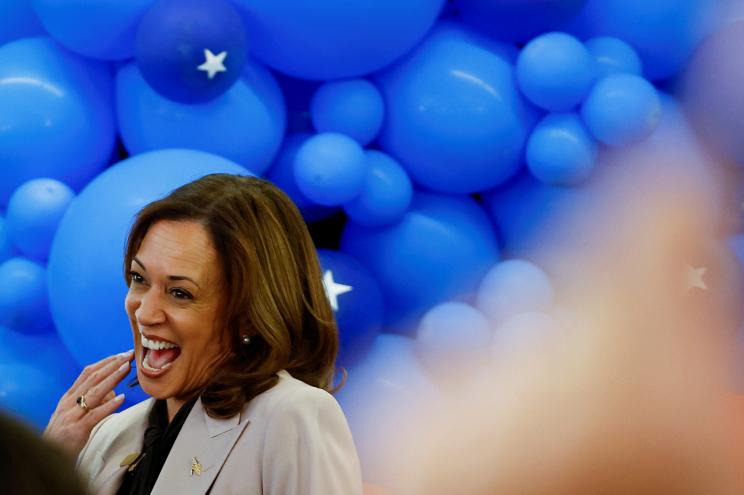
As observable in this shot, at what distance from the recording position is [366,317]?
363cm

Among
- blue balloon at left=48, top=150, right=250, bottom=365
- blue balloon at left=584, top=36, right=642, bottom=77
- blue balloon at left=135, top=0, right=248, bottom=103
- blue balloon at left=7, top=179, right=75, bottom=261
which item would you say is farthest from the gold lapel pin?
blue balloon at left=584, top=36, right=642, bottom=77

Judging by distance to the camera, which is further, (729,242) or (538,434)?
(729,242)

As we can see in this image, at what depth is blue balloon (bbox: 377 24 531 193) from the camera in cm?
369

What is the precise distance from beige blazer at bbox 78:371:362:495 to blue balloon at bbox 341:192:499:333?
2324mm

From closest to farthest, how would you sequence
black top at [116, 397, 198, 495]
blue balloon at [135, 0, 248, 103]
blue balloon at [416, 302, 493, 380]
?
black top at [116, 397, 198, 495] → blue balloon at [135, 0, 248, 103] → blue balloon at [416, 302, 493, 380]

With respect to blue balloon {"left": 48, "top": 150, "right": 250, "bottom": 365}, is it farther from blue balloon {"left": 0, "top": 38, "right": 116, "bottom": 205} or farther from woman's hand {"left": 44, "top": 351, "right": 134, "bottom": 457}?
woman's hand {"left": 44, "top": 351, "right": 134, "bottom": 457}

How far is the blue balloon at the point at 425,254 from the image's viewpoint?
3.80 meters

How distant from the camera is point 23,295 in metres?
3.47

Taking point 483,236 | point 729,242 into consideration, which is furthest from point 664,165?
point 483,236

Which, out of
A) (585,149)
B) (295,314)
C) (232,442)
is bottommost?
(232,442)

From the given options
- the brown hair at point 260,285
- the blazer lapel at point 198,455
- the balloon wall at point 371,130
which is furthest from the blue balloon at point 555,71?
the blazer lapel at point 198,455

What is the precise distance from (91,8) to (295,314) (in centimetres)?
221

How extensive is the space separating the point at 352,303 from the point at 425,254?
0.39m

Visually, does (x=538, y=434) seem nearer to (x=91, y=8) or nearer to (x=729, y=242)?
(x=729, y=242)
